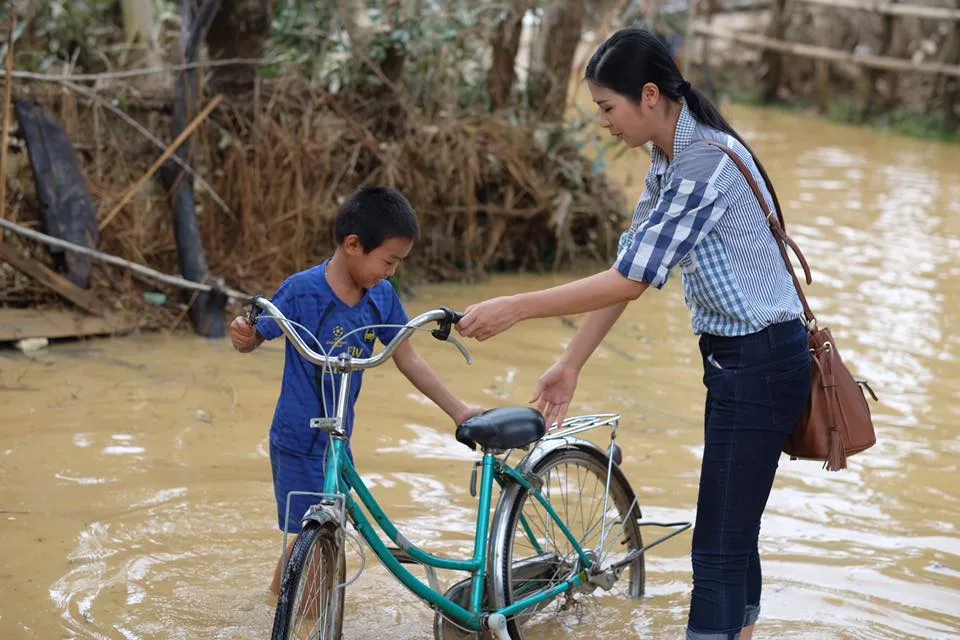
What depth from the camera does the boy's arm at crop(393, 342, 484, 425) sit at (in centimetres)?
323

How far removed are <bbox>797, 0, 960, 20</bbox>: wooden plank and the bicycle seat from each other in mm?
14348

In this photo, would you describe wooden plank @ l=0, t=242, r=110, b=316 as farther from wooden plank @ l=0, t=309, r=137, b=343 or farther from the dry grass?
the dry grass

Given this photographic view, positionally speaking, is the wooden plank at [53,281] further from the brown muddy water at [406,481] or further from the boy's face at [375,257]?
the boy's face at [375,257]

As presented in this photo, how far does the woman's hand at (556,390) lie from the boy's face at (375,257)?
1.66 feet

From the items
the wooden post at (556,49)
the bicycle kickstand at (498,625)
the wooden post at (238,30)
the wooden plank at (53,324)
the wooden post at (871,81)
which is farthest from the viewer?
the wooden post at (871,81)

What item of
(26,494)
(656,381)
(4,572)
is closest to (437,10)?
(656,381)

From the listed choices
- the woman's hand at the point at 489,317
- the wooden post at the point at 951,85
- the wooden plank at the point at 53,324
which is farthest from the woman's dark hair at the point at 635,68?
the wooden post at the point at 951,85

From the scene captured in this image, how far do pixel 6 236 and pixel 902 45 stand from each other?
552 inches

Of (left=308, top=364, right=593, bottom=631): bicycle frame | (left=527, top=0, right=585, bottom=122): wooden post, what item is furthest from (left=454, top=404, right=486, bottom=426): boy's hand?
(left=527, top=0, right=585, bottom=122): wooden post

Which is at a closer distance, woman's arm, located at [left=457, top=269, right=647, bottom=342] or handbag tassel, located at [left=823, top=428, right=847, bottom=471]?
woman's arm, located at [left=457, top=269, right=647, bottom=342]

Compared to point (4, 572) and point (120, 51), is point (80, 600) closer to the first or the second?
point (4, 572)

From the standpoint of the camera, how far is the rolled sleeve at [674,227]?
2676mm

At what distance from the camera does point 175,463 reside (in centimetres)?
469

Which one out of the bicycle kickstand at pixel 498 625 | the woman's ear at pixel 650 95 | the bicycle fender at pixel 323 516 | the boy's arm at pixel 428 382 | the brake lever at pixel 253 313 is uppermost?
the woman's ear at pixel 650 95
